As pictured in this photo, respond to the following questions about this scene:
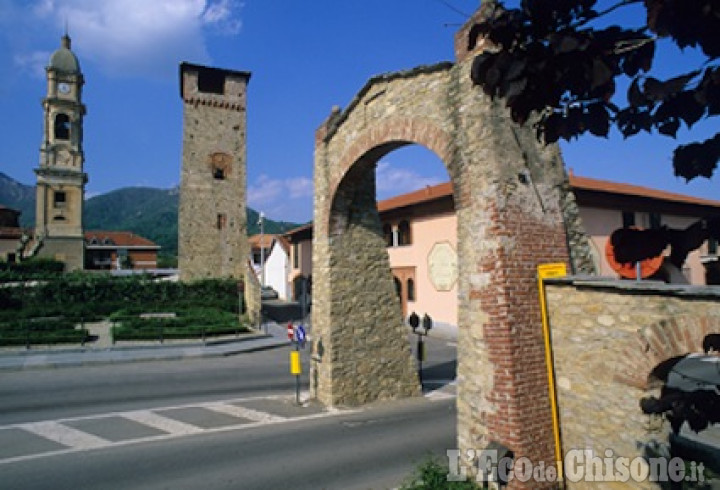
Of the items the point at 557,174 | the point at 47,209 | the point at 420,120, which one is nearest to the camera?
the point at 557,174

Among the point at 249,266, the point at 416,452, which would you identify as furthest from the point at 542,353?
the point at 249,266

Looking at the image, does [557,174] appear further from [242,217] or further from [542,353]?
[242,217]

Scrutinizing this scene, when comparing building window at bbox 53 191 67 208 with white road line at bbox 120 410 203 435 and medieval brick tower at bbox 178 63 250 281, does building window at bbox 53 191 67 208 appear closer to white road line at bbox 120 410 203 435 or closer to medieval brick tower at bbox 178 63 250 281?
medieval brick tower at bbox 178 63 250 281

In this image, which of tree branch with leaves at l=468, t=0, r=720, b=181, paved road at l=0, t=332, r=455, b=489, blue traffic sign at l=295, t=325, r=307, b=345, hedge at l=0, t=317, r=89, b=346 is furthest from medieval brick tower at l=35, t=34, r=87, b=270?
tree branch with leaves at l=468, t=0, r=720, b=181

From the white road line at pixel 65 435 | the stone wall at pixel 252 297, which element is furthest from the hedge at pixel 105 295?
the white road line at pixel 65 435

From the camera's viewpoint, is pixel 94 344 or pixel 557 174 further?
pixel 94 344

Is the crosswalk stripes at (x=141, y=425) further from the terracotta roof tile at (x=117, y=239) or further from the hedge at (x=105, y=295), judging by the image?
the terracotta roof tile at (x=117, y=239)

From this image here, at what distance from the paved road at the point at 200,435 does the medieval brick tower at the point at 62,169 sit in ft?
78.7

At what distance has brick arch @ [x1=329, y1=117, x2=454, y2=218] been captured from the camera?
24.2 ft

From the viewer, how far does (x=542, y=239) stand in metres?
6.33

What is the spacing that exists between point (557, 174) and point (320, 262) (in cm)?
616

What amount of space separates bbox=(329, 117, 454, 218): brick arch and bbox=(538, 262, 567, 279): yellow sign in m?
2.05

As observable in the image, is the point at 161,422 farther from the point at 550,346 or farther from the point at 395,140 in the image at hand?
the point at 550,346

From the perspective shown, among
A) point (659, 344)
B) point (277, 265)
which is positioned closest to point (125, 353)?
point (659, 344)
